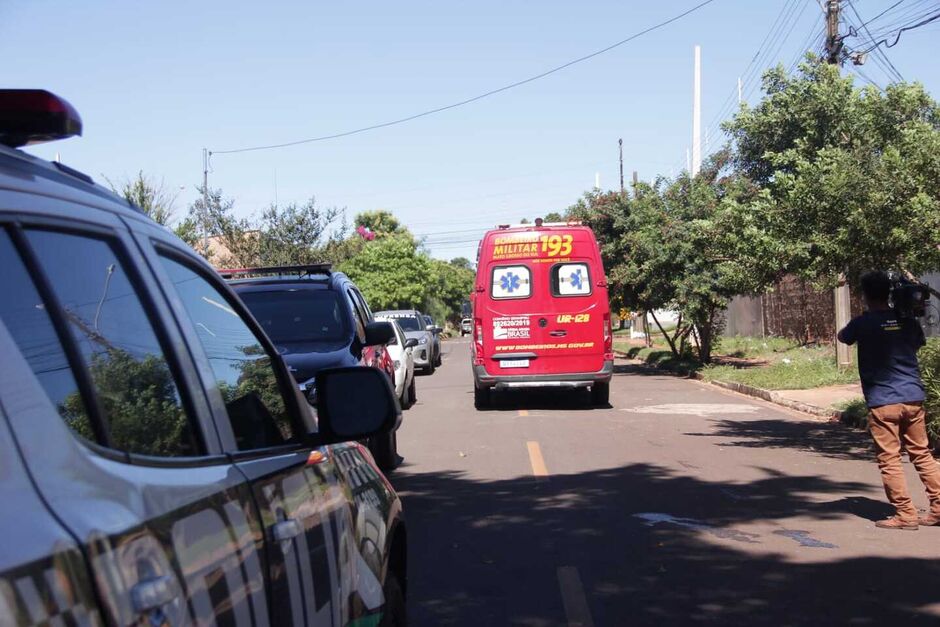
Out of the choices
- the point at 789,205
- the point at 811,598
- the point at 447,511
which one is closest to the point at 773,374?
the point at 789,205

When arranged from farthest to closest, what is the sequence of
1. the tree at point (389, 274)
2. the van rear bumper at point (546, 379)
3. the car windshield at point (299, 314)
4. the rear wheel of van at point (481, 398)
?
the tree at point (389, 274), the rear wheel of van at point (481, 398), the van rear bumper at point (546, 379), the car windshield at point (299, 314)

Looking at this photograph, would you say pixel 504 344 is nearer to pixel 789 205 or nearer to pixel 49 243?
pixel 789 205

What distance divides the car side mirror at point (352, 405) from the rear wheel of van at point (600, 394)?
1421 centimetres

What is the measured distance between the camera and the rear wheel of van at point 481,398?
1742 centimetres

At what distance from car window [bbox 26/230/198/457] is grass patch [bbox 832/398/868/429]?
12.5 meters

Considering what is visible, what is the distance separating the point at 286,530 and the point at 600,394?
1504cm

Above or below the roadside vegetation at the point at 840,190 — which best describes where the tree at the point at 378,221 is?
above

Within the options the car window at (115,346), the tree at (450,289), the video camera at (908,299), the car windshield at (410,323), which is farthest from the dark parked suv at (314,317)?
the tree at (450,289)

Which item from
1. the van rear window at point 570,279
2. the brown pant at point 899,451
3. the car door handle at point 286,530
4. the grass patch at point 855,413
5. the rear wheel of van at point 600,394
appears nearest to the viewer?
the car door handle at point 286,530

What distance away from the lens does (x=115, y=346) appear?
2072 mm

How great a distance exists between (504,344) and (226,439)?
14.3 m

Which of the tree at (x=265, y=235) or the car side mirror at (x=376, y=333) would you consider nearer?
the car side mirror at (x=376, y=333)

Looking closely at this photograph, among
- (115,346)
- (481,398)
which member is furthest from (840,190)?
(115,346)

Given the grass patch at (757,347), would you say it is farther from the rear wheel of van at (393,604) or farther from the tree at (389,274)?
the tree at (389,274)
